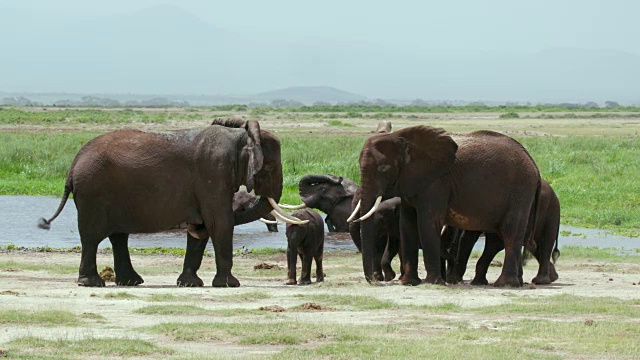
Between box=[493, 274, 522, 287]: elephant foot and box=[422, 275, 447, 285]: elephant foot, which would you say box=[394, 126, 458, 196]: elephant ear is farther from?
box=[493, 274, 522, 287]: elephant foot

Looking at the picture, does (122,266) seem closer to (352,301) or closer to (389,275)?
(352,301)

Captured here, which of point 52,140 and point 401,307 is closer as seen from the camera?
point 401,307

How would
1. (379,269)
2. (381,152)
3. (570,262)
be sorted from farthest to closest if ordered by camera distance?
(570,262) < (379,269) < (381,152)

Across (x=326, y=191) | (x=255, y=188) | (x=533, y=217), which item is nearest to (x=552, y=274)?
(x=533, y=217)

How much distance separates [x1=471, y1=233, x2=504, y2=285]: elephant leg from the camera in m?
18.4

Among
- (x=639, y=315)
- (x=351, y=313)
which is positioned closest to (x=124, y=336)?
(x=351, y=313)

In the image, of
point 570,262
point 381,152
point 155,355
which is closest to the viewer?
point 155,355

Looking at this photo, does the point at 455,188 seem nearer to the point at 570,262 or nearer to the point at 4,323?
the point at 570,262

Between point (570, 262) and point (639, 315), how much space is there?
7670mm

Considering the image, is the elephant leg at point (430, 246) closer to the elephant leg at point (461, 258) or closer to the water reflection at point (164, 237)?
the elephant leg at point (461, 258)

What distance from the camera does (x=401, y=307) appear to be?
14703 mm

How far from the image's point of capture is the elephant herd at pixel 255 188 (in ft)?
56.7

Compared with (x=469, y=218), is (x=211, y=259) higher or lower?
lower

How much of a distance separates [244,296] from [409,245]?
10.8 feet
